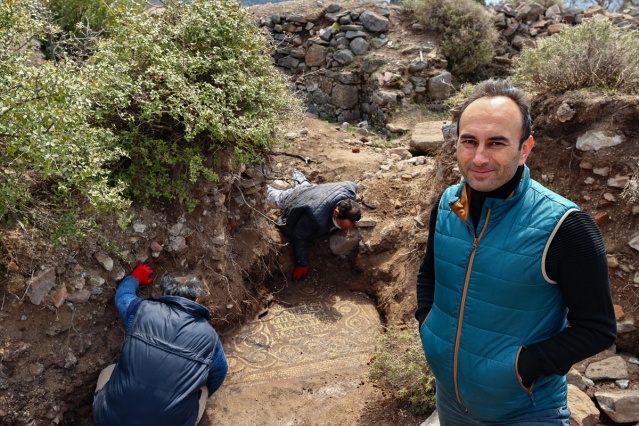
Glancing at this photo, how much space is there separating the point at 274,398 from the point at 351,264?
1899mm

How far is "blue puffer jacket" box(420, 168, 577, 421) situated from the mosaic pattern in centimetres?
245

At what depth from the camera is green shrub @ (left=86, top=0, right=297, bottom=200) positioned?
370 cm

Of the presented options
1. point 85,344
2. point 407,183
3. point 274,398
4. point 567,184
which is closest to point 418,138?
point 407,183

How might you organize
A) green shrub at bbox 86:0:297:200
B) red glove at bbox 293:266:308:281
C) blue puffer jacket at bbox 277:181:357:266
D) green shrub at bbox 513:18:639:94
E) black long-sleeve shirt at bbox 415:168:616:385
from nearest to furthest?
black long-sleeve shirt at bbox 415:168:616:385, green shrub at bbox 86:0:297:200, green shrub at bbox 513:18:639:94, blue puffer jacket at bbox 277:181:357:266, red glove at bbox 293:266:308:281

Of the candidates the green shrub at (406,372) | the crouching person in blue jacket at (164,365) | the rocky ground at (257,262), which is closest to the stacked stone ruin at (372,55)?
the rocky ground at (257,262)

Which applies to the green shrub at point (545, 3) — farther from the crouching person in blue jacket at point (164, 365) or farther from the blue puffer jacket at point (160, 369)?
the blue puffer jacket at point (160, 369)

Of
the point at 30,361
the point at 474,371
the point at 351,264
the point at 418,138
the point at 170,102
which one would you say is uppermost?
the point at 170,102

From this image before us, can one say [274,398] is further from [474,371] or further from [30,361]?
[474,371]

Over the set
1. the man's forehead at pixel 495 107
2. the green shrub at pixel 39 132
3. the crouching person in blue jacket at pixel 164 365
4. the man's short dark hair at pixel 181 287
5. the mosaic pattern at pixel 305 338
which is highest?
the man's forehead at pixel 495 107

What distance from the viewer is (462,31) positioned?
9820 millimetres

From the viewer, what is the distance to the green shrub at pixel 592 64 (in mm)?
4391

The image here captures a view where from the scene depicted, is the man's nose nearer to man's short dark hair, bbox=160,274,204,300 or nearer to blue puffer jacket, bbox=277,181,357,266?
man's short dark hair, bbox=160,274,204,300

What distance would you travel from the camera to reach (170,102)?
376 cm

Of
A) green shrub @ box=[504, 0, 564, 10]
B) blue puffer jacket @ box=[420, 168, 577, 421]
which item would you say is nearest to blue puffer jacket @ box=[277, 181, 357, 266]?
blue puffer jacket @ box=[420, 168, 577, 421]
